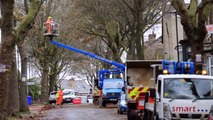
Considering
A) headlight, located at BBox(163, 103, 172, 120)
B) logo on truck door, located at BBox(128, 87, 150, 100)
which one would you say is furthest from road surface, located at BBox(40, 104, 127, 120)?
headlight, located at BBox(163, 103, 172, 120)

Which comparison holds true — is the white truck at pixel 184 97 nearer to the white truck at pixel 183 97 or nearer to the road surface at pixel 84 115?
the white truck at pixel 183 97

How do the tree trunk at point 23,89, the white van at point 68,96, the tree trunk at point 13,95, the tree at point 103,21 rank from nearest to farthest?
1. the tree trunk at point 13,95
2. the tree trunk at point 23,89
3. the tree at point 103,21
4. the white van at point 68,96

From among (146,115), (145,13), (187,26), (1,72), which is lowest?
(146,115)

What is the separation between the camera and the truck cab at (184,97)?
49.3 feet

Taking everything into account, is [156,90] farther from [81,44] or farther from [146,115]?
[81,44]

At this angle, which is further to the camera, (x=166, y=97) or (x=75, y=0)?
(x=75, y=0)

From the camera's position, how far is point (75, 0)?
39188 millimetres

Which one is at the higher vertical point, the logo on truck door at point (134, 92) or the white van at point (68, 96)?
the logo on truck door at point (134, 92)

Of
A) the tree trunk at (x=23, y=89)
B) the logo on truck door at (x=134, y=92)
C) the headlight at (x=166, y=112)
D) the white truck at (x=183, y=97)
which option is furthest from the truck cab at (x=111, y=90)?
the headlight at (x=166, y=112)

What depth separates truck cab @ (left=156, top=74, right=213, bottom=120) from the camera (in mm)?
15039

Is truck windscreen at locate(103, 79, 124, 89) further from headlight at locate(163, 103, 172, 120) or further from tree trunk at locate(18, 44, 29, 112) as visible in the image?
headlight at locate(163, 103, 172, 120)

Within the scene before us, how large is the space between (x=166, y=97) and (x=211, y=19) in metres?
12.2

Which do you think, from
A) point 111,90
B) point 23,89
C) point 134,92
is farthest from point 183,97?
point 111,90

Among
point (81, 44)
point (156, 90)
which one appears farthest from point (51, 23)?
point (81, 44)
